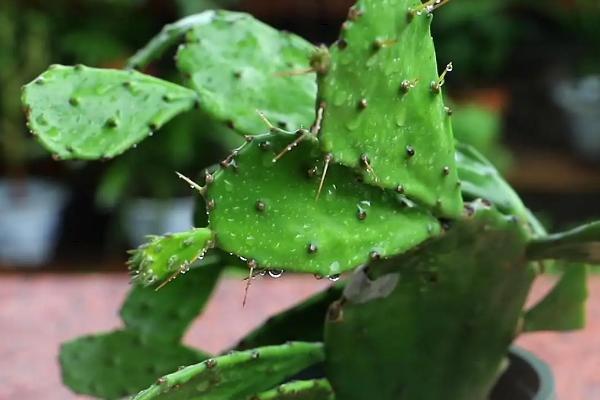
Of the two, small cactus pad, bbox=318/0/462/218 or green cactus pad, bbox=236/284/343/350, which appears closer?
small cactus pad, bbox=318/0/462/218

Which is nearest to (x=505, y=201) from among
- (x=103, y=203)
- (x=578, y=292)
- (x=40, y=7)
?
(x=578, y=292)

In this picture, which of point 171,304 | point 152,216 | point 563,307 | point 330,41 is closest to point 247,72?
point 171,304

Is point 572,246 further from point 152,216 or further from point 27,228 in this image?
point 27,228

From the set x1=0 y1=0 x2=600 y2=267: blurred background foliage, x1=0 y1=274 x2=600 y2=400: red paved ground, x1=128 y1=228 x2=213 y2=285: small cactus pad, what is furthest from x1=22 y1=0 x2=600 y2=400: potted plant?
x1=0 y1=0 x2=600 y2=267: blurred background foliage

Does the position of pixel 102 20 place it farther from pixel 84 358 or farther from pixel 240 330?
pixel 84 358

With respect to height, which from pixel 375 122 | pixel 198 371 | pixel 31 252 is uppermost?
pixel 375 122

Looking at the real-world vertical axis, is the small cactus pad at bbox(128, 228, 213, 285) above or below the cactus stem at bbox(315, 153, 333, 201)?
below

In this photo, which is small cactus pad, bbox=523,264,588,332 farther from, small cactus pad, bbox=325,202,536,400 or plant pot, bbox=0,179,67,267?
plant pot, bbox=0,179,67,267
